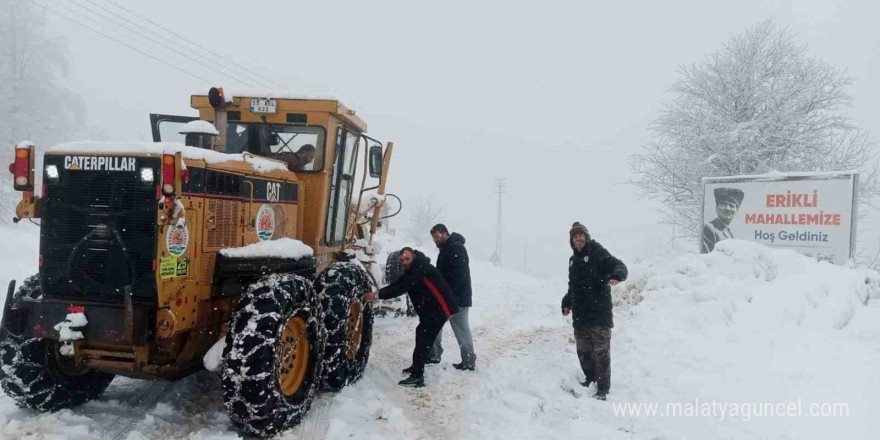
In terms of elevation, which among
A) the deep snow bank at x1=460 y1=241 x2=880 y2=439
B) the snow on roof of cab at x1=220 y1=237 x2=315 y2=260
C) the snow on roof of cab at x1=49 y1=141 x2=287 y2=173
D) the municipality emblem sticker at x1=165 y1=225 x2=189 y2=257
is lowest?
the deep snow bank at x1=460 y1=241 x2=880 y2=439

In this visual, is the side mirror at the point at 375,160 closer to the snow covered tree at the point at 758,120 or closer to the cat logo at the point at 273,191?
the cat logo at the point at 273,191

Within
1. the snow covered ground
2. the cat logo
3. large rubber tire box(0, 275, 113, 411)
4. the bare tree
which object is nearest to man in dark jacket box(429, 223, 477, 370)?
the snow covered ground

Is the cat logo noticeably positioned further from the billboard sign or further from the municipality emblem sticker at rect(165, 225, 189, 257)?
the billboard sign

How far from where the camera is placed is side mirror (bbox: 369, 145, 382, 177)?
7422 mm

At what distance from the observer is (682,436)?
15.3 ft

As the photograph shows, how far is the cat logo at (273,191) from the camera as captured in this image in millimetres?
5535

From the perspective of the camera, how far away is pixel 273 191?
563 centimetres

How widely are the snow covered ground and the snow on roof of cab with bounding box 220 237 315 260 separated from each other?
1.44 m

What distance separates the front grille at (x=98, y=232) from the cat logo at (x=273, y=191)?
144 cm

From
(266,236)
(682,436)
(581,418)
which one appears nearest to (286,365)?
(266,236)

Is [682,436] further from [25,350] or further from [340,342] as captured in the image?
[25,350]

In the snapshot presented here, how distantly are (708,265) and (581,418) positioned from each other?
626 cm

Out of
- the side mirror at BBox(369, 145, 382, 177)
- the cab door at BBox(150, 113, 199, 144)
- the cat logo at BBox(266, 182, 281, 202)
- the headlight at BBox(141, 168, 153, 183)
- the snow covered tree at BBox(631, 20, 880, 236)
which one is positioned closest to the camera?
the headlight at BBox(141, 168, 153, 183)

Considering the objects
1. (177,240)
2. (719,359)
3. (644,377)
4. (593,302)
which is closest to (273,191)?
(177,240)
